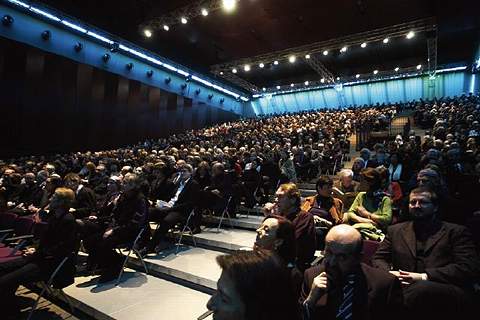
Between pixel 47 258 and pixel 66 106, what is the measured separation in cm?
1237

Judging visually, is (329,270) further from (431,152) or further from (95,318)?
(431,152)

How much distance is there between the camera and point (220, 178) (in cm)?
545

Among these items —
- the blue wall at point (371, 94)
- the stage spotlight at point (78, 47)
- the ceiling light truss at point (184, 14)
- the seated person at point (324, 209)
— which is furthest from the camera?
the blue wall at point (371, 94)

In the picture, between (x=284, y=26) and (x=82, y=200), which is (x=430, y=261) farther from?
(x=284, y=26)

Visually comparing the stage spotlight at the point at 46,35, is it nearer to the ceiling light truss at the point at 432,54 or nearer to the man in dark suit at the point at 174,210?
the man in dark suit at the point at 174,210

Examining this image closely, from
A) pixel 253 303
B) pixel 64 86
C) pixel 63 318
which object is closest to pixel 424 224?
pixel 253 303

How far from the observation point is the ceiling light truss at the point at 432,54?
49.1 ft

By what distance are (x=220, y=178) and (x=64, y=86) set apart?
37.8 ft

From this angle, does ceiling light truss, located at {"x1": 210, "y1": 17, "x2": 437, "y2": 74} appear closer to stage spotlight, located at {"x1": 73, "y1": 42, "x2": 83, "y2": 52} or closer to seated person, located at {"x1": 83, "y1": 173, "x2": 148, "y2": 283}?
stage spotlight, located at {"x1": 73, "y1": 42, "x2": 83, "y2": 52}

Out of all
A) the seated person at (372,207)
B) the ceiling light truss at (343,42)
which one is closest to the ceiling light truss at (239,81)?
the ceiling light truss at (343,42)

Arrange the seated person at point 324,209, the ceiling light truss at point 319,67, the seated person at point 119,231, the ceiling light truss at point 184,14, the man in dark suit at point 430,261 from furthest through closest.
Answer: the ceiling light truss at point 319,67 < the ceiling light truss at point 184,14 < the seated person at point 119,231 < the seated person at point 324,209 < the man in dark suit at point 430,261

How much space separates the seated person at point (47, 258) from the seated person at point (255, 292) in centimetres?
280

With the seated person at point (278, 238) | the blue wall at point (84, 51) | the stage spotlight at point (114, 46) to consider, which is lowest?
the seated person at point (278, 238)

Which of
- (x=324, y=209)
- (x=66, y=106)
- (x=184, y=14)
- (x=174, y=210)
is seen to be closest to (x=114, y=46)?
(x=66, y=106)
